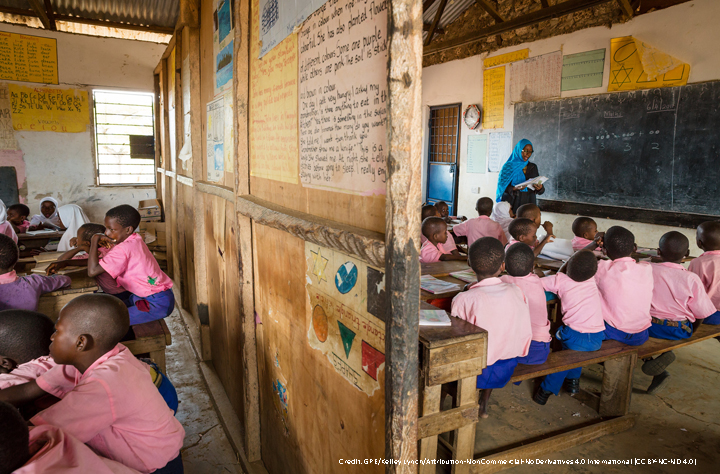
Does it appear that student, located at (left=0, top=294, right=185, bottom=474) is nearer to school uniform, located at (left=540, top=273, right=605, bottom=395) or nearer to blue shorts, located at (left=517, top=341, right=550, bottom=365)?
blue shorts, located at (left=517, top=341, right=550, bottom=365)

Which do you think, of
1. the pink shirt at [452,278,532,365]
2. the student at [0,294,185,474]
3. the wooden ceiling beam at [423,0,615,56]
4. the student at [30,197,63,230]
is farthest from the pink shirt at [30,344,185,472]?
the wooden ceiling beam at [423,0,615,56]

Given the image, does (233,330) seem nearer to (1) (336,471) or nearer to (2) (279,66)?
(1) (336,471)

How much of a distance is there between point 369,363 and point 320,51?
105cm

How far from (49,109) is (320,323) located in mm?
7192

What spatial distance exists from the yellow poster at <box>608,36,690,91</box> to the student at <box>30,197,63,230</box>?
7106 millimetres

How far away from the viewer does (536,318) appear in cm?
260

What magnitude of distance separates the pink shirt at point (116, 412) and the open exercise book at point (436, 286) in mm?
1559

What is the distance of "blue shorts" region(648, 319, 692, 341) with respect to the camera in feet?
9.73

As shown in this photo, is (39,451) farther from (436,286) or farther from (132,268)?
(436,286)

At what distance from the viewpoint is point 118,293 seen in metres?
2.94

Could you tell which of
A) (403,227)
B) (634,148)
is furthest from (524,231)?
(634,148)

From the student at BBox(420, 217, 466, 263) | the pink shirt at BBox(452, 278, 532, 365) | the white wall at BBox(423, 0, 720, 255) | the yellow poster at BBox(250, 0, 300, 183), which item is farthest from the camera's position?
the white wall at BBox(423, 0, 720, 255)

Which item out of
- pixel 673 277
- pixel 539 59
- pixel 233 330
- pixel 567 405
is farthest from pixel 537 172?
pixel 233 330

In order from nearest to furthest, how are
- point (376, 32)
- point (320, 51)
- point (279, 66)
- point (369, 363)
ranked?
point (376, 32) < point (369, 363) < point (320, 51) < point (279, 66)
